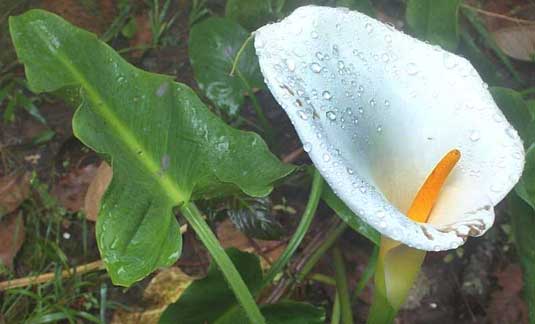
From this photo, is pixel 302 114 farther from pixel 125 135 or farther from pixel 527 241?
pixel 527 241

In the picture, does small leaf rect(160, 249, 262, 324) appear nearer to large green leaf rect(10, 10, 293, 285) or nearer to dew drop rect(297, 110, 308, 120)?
large green leaf rect(10, 10, 293, 285)

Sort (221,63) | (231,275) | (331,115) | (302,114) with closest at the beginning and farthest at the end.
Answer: (302,114) → (331,115) → (231,275) → (221,63)

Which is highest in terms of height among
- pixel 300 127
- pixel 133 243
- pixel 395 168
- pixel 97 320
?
pixel 300 127

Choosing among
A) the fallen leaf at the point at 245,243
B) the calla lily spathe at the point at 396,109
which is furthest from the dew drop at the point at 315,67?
the fallen leaf at the point at 245,243

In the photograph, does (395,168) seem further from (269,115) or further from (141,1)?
(141,1)

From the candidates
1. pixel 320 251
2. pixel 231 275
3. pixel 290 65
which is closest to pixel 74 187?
pixel 320 251

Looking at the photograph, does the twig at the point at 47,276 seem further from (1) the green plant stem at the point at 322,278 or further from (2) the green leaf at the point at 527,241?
(2) the green leaf at the point at 527,241

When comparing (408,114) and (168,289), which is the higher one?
(408,114)

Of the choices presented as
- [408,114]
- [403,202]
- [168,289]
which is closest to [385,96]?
[408,114]

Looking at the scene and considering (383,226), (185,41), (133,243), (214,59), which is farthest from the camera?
(185,41)
